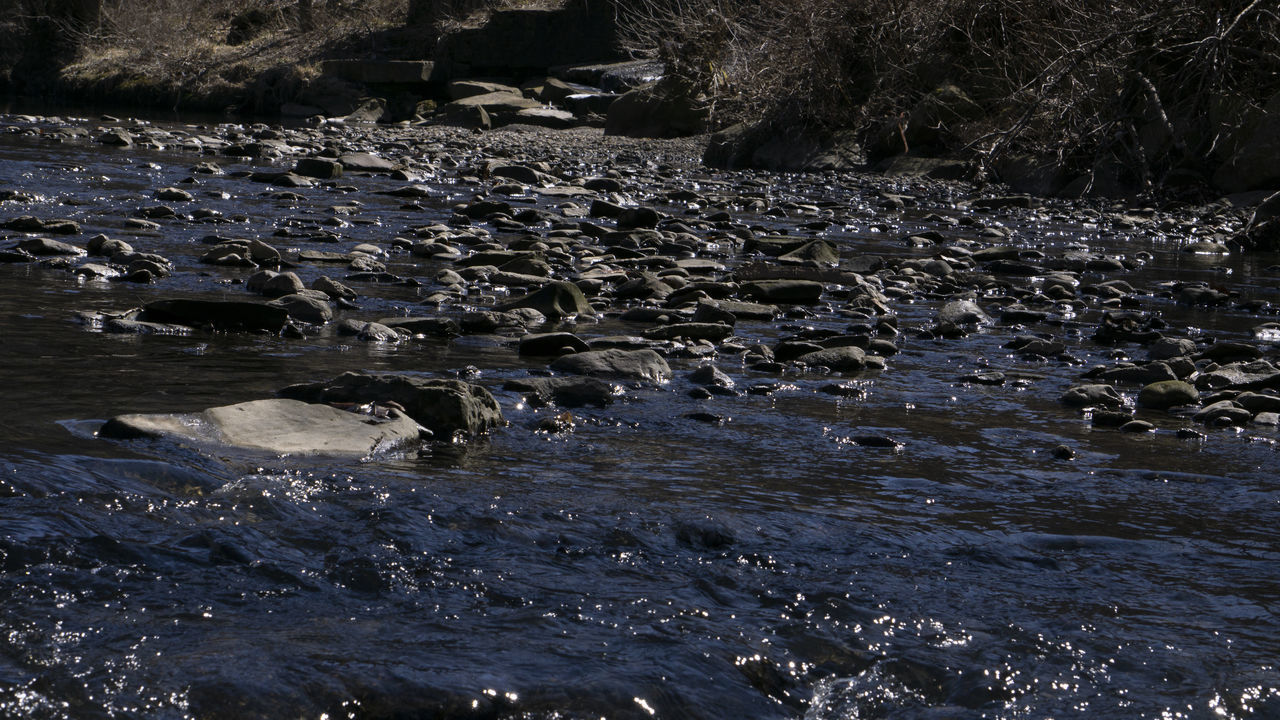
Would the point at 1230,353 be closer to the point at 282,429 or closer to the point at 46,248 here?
the point at 282,429

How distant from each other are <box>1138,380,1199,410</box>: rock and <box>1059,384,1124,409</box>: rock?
10cm

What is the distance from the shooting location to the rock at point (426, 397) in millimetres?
3650

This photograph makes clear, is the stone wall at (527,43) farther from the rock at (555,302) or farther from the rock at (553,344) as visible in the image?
the rock at (553,344)

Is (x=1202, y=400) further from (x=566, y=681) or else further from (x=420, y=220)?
(x=420, y=220)

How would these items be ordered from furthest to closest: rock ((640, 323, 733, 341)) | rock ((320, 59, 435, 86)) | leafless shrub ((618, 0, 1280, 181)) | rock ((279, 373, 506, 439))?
rock ((320, 59, 435, 86)) < leafless shrub ((618, 0, 1280, 181)) < rock ((640, 323, 733, 341)) < rock ((279, 373, 506, 439))

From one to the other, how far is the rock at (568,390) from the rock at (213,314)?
130cm

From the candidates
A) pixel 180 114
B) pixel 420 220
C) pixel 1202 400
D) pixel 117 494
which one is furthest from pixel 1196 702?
pixel 180 114

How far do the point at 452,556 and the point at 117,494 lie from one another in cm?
78

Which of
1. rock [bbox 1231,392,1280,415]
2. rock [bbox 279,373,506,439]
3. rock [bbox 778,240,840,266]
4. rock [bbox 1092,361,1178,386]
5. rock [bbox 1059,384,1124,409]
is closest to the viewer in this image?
rock [bbox 279,373,506,439]

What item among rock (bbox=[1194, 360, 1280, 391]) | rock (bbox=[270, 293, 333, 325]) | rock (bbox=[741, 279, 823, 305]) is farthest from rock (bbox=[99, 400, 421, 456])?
rock (bbox=[741, 279, 823, 305])

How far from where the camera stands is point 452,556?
2645mm

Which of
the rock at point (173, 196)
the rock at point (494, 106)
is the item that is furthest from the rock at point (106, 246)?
the rock at point (494, 106)

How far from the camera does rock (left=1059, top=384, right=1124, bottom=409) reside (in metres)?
4.47

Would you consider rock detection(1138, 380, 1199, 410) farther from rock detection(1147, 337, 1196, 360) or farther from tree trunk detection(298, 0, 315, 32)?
tree trunk detection(298, 0, 315, 32)
